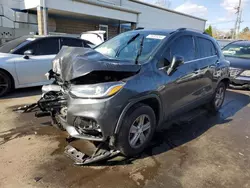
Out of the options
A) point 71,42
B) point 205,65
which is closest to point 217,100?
point 205,65

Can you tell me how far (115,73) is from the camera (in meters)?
2.73

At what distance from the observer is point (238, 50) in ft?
28.5

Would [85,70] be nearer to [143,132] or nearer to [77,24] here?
[143,132]

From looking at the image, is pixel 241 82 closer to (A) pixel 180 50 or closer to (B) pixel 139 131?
(A) pixel 180 50

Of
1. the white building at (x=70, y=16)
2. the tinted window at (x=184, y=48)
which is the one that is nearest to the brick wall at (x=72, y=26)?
the white building at (x=70, y=16)

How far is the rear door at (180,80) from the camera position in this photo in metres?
3.31

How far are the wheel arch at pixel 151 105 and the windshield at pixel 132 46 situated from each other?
615mm

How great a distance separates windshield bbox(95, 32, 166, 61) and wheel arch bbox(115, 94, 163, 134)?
0.62 m

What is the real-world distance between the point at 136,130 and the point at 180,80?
3.84 feet

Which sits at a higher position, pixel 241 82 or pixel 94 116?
pixel 94 116

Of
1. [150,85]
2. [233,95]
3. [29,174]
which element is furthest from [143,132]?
[233,95]

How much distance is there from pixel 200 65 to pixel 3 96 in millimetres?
4904

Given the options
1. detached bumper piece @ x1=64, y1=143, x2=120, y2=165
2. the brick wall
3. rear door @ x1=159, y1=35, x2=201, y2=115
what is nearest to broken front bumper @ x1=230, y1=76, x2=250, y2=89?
rear door @ x1=159, y1=35, x2=201, y2=115

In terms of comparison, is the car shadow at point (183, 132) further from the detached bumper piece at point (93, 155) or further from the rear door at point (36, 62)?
the rear door at point (36, 62)
